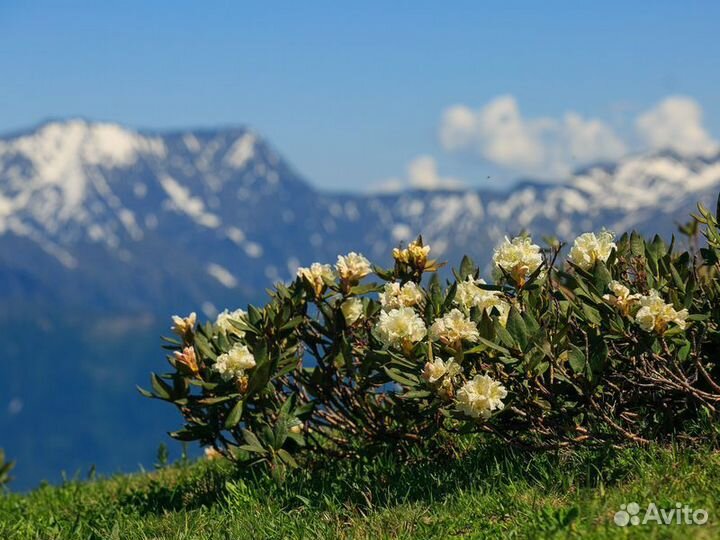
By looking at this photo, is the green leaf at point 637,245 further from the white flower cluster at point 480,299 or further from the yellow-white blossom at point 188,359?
the yellow-white blossom at point 188,359

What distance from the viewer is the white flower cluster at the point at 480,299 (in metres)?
5.69

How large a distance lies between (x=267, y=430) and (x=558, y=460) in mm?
2021

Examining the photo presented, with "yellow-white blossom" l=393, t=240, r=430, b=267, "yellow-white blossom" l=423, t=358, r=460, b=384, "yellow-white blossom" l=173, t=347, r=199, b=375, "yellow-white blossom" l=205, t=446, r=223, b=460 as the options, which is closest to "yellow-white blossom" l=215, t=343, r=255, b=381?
"yellow-white blossom" l=173, t=347, r=199, b=375

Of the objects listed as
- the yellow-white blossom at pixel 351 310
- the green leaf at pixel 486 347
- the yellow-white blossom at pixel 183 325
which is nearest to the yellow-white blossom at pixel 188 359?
the yellow-white blossom at pixel 183 325

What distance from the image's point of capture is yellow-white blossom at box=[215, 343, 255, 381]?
6.02 m

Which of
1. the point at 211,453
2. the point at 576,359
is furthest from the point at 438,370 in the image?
the point at 211,453

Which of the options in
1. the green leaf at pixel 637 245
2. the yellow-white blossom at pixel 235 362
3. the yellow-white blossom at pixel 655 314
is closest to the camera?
the yellow-white blossom at pixel 655 314

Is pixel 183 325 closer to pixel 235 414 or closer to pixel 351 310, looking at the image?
pixel 235 414

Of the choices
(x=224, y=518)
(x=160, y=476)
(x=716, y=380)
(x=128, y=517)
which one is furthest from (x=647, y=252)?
(x=160, y=476)

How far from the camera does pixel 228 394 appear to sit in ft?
20.6

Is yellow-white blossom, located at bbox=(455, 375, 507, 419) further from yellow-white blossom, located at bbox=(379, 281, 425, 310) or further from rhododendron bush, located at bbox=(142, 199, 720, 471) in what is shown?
yellow-white blossom, located at bbox=(379, 281, 425, 310)

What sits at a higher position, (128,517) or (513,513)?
(128,517)

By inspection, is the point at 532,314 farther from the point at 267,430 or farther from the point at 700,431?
the point at 267,430

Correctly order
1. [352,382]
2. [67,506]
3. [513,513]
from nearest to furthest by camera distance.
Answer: [513,513], [352,382], [67,506]
